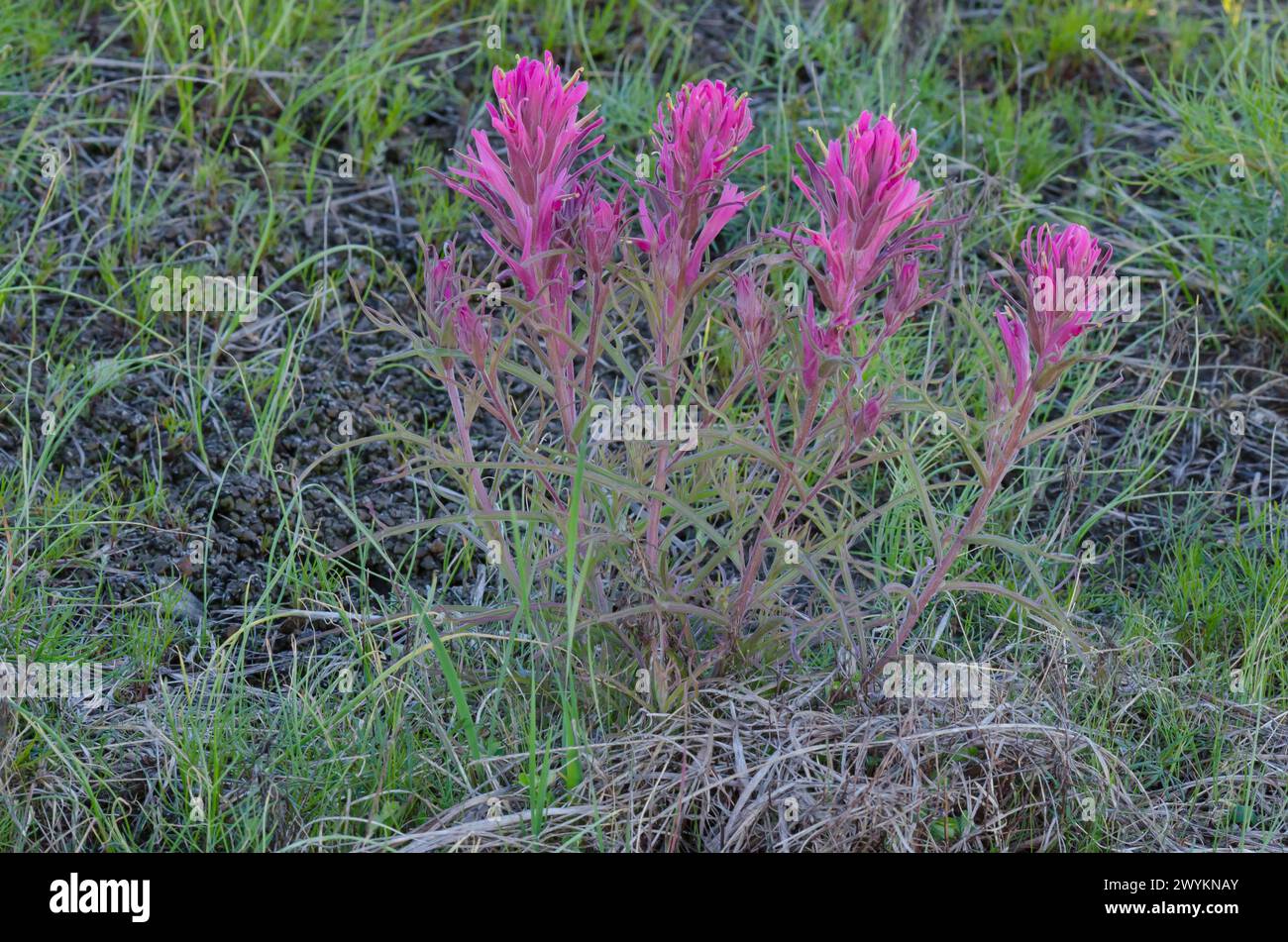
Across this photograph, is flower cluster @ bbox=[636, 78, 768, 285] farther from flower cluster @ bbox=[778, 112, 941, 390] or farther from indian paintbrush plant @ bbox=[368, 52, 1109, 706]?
flower cluster @ bbox=[778, 112, 941, 390]

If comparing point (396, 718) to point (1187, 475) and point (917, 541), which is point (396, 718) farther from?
point (1187, 475)

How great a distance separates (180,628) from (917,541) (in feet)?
5.20

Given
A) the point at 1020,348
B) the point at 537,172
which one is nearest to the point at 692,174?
the point at 537,172

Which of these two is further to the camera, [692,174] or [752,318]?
[752,318]

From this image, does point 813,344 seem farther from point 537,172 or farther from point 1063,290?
point 537,172

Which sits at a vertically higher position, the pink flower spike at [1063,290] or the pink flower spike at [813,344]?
the pink flower spike at [1063,290]

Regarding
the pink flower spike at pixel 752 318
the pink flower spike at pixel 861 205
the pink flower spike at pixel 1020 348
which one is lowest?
the pink flower spike at pixel 1020 348

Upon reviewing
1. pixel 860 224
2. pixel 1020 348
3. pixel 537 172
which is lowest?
pixel 1020 348

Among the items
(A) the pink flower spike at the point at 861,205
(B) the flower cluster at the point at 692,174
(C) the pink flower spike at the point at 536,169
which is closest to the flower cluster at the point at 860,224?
(A) the pink flower spike at the point at 861,205

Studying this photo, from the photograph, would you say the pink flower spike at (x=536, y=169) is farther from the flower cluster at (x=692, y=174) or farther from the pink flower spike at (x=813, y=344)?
the pink flower spike at (x=813, y=344)

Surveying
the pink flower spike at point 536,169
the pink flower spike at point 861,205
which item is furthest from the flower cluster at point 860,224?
the pink flower spike at point 536,169

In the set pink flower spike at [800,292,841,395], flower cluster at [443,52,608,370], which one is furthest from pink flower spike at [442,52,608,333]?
pink flower spike at [800,292,841,395]

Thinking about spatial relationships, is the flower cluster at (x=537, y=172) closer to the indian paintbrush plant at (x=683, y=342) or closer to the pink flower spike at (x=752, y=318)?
the indian paintbrush plant at (x=683, y=342)

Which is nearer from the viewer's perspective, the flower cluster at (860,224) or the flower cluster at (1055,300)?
the flower cluster at (860,224)
